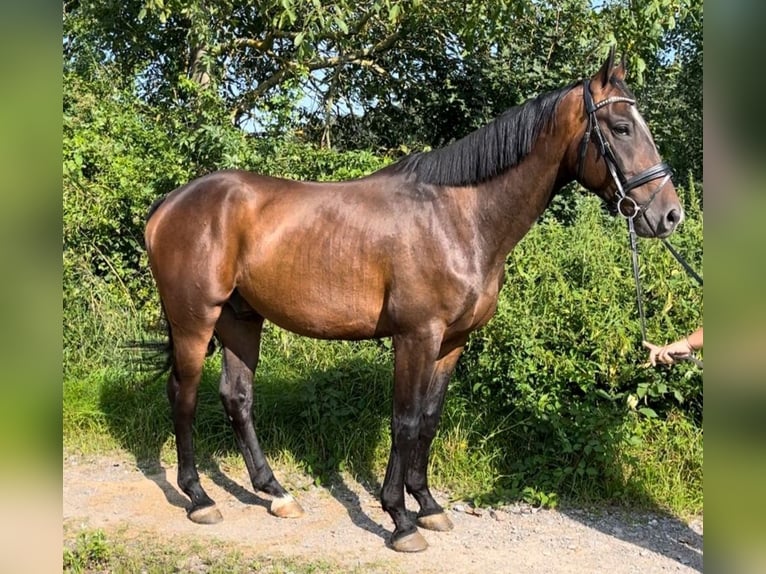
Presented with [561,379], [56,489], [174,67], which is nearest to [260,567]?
[561,379]

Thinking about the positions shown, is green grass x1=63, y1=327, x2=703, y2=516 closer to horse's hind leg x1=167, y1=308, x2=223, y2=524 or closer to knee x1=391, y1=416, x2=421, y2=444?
horse's hind leg x1=167, y1=308, x2=223, y2=524

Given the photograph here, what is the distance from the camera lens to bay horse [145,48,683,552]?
9.72 feet

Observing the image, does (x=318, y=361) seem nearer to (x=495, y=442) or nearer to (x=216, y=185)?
(x=495, y=442)

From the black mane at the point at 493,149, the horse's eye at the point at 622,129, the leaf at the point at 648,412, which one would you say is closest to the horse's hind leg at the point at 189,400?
the black mane at the point at 493,149

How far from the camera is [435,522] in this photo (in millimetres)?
3568

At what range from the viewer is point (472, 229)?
3.24 meters

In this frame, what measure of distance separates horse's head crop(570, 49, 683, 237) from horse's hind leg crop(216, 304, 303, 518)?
2.03 meters

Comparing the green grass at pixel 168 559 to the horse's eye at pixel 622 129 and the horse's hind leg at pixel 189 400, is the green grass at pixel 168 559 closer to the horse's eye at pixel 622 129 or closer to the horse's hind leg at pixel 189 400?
the horse's hind leg at pixel 189 400

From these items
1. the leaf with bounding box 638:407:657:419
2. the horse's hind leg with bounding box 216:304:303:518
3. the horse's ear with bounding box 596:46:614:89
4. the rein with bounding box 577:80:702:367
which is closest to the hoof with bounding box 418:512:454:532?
the horse's hind leg with bounding box 216:304:303:518

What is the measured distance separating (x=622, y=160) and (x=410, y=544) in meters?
2.01

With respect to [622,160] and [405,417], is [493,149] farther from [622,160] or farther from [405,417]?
[405,417]

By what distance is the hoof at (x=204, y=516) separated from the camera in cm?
368

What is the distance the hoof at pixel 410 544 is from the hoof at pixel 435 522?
0.24 meters
